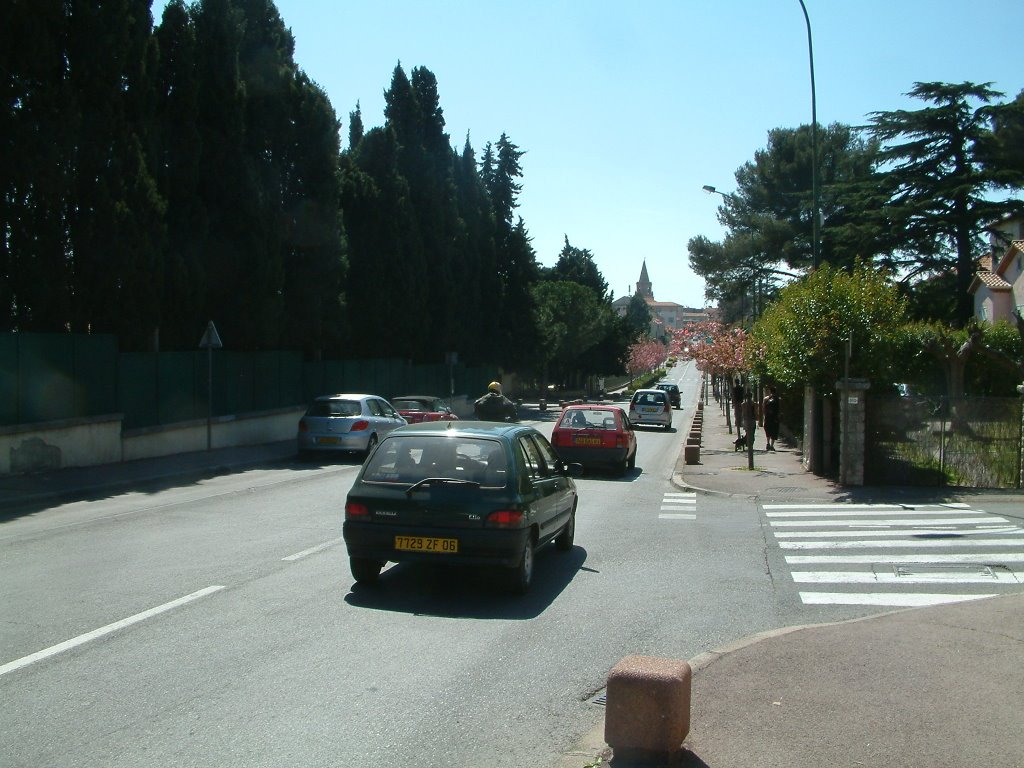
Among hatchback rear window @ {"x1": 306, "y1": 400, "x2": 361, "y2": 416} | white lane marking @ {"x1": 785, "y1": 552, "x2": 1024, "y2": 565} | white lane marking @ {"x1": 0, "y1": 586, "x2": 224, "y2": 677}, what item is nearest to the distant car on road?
hatchback rear window @ {"x1": 306, "y1": 400, "x2": 361, "y2": 416}

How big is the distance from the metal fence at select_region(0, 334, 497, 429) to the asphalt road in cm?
543

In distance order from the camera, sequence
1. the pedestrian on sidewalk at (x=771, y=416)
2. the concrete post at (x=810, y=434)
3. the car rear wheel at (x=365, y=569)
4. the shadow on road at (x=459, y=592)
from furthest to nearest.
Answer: the pedestrian on sidewalk at (x=771, y=416)
the concrete post at (x=810, y=434)
the car rear wheel at (x=365, y=569)
the shadow on road at (x=459, y=592)

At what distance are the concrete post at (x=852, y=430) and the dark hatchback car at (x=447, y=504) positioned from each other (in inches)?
430

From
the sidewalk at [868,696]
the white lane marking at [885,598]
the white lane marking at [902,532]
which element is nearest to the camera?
the sidewalk at [868,696]

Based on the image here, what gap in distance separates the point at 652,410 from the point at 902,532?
29719 millimetres

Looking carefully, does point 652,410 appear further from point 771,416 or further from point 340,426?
point 340,426

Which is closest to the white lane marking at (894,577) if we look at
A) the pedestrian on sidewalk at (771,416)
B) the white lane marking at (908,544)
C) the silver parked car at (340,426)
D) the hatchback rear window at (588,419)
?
the white lane marking at (908,544)

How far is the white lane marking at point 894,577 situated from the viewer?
395 inches

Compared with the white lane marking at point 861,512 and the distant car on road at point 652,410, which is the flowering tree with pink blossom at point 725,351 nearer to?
the distant car on road at point 652,410

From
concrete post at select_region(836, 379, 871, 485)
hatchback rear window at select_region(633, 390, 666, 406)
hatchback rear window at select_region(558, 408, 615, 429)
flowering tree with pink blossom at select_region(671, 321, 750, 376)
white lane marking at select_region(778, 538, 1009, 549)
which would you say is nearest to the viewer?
white lane marking at select_region(778, 538, 1009, 549)

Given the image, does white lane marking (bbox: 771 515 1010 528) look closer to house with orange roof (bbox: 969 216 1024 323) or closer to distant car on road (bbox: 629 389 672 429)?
distant car on road (bbox: 629 389 672 429)

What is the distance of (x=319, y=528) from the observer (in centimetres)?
1257

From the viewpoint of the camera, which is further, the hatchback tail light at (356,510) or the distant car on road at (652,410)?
the distant car on road at (652,410)

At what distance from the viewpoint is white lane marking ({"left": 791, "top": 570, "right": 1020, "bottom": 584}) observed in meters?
10.0
